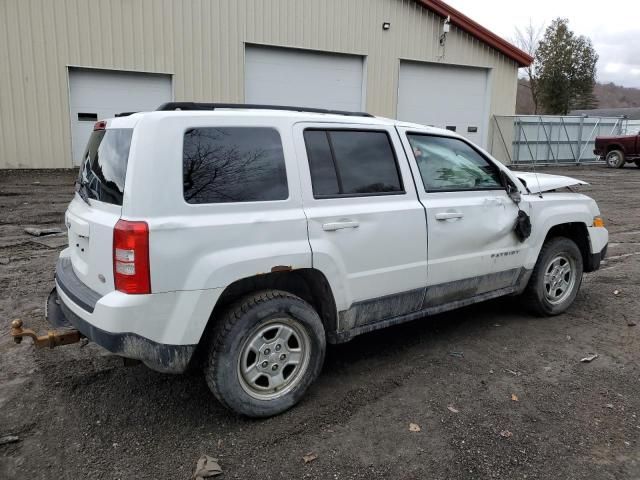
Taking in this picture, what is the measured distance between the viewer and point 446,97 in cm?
1922

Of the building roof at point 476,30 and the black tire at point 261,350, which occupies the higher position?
the building roof at point 476,30

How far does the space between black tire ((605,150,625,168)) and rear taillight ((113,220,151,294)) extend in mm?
23281

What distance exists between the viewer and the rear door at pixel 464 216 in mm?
4031

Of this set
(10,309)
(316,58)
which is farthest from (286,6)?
(10,309)

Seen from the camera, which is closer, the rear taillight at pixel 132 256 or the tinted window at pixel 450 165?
the rear taillight at pixel 132 256

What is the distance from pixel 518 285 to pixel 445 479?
2434 mm

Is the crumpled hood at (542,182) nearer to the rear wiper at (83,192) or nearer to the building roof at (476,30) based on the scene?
the rear wiper at (83,192)

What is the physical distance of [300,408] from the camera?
11.4ft

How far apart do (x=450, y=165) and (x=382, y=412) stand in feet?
6.44

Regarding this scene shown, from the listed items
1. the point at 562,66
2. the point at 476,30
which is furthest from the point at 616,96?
the point at 476,30

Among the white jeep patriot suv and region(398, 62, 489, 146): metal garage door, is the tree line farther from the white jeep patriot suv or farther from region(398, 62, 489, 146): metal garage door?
the white jeep patriot suv

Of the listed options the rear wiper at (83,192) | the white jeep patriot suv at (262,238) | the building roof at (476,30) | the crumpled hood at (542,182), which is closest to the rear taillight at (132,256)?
the white jeep patriot suv at (262,238)

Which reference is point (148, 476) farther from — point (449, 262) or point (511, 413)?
point (449, 262)

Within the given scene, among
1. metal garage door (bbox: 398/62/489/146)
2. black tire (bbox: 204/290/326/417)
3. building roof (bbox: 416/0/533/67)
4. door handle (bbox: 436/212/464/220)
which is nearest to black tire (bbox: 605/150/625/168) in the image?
building roof (bbox: 416/0/533/67)
